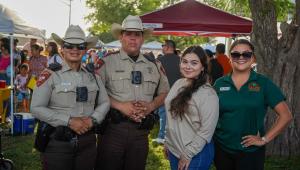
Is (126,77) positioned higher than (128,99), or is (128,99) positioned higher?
(126,77)

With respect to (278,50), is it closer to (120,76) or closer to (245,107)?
(120,76)

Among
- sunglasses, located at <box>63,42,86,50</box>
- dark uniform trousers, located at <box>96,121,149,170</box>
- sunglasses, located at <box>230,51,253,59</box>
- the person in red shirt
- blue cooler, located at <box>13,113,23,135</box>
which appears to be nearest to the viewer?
sunglasses, located at <box>230,51,253,59</box>

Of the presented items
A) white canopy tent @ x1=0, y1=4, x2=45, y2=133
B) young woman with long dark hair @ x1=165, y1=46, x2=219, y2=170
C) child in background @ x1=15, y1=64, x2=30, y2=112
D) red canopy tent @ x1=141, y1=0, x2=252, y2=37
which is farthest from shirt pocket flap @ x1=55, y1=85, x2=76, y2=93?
child in background @ x1=15, y1=64, x2=30, y2=112

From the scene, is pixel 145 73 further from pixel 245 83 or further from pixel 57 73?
pixel 245 83

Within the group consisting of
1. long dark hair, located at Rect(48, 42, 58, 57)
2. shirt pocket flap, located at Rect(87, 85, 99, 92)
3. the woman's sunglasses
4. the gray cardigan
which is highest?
long dark hair, located at Rect(48, 42, 58, 57)

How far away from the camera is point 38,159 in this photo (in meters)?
6.88

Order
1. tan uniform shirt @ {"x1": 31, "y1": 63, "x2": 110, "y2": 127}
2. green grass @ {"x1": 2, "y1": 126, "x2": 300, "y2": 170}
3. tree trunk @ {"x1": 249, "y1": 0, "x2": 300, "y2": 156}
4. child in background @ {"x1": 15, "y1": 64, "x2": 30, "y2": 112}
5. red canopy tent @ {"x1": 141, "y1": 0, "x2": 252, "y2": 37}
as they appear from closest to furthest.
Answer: tan uniform shirt @ {"x1": 31, "y1": 63, "x2": 110, "y2": 127}, green grass @ {"x1": 2, "y1": 126, "x2": 300, "y2": 170}, tree trunk @ {"x1": 249, "y1": 0, "x2": 300, "y2": 156}, red canopy tent @ {"x1": 141, "y1": 0, "x2": 252, "y2": 37}, child in background @ {"x1": 15, "y1": 64, "x2": 30, "y2": 112}

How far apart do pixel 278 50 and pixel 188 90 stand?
4.02 metres

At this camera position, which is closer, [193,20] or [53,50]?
[193,20]

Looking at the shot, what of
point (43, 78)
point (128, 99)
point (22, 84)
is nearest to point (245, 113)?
point (128, 99)

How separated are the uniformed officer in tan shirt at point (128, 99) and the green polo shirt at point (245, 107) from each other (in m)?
0.96

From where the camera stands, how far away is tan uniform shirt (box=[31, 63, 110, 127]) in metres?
3.54

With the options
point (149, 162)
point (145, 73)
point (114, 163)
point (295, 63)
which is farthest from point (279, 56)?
point (114, 163)

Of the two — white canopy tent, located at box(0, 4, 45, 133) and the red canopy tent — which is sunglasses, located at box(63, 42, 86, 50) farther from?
the red canopy tent
